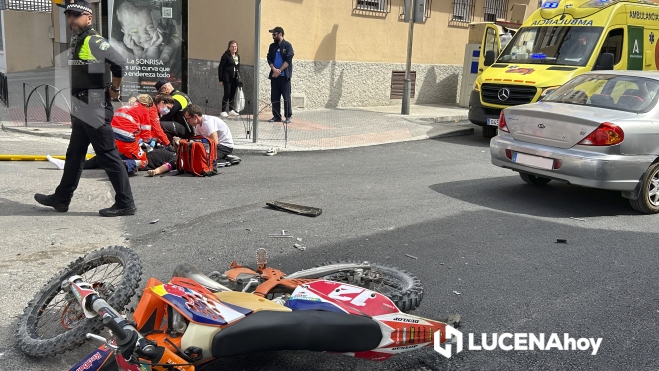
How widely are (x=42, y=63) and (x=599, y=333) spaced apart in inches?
952

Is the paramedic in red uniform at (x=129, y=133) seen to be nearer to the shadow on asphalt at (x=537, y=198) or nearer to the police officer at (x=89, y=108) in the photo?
the police officer at (x=89, y=108)

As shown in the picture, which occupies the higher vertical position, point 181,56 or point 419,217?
point 181,56

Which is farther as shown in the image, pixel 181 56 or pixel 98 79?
pixel 181 56

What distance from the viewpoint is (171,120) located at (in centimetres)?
966

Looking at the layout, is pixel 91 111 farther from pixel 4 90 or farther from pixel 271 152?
pixel 4 90

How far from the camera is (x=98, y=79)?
241 inches

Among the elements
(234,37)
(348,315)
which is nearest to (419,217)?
(348,315)

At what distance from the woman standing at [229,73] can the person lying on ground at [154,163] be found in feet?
16.0

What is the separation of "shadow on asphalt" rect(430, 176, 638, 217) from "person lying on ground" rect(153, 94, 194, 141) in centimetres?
406

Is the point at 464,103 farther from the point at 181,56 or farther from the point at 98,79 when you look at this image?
the point at 98,79

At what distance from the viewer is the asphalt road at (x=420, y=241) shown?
146 inches

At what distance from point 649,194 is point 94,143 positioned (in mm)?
5950

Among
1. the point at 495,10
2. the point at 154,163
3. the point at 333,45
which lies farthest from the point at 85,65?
the point at 495,10
